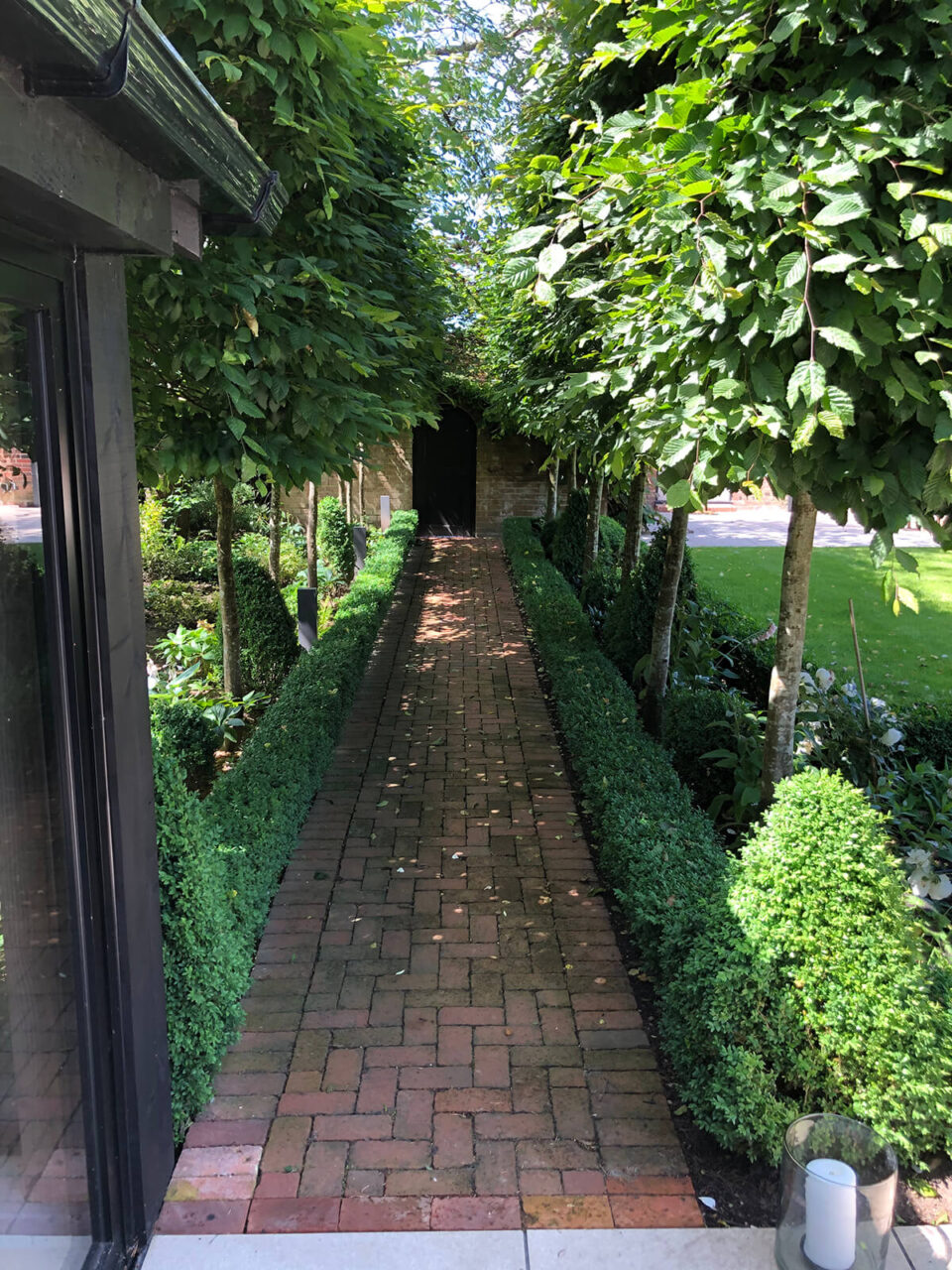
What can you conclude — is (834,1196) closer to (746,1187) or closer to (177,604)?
(746,1187)

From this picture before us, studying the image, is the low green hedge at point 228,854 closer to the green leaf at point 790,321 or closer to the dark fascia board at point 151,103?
the dark fascia board at point 151,103

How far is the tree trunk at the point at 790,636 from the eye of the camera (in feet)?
13.5

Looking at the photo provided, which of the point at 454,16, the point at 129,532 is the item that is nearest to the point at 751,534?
the point at 454,16

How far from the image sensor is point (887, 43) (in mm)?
2635

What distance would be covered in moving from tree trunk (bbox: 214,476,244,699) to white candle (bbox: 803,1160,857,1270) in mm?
5438

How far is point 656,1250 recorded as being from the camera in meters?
2.53

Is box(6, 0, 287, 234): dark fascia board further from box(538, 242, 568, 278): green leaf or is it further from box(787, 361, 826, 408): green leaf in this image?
box(787, 361, 826, 408): green leaf

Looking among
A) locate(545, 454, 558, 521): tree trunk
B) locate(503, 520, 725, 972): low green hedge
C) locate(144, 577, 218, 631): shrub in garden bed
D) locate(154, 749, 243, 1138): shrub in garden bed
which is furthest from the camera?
locate(545, 454, 558, 521): tree trunk

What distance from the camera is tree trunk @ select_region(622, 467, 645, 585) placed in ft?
26.3

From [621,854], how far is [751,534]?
1878 cm

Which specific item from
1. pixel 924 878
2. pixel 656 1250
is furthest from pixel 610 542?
pixel 656 1250

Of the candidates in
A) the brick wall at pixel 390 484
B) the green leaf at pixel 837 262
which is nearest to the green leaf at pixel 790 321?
the green leaf at pixel 837 262

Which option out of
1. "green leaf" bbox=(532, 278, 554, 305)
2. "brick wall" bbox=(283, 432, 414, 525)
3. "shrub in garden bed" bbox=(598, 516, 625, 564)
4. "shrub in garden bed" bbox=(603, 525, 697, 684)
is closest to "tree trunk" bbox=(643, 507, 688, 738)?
"shrub in garden bed" bbox=(603, 525, 697, 684)

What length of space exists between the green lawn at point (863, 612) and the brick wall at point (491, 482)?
13.3ft
